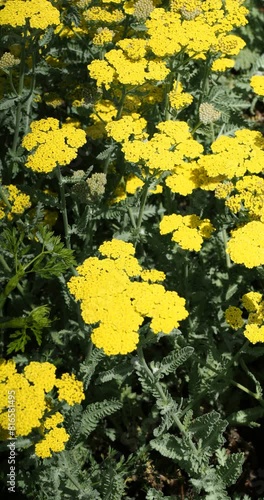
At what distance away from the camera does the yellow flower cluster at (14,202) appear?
3.80 meters

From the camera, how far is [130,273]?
2963mm

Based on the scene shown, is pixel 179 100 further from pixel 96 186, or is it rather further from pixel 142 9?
pixel 96 186

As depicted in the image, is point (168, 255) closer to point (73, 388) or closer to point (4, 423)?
point (73, 388)

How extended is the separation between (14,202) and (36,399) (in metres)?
1.56

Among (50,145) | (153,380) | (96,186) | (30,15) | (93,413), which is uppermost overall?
(30,15)

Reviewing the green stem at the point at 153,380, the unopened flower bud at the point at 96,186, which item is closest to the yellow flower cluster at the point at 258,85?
the unopened flower bud at the point at 96,186

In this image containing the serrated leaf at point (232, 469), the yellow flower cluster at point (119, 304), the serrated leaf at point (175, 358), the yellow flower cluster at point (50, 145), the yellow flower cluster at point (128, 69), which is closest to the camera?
the yellow flower cluster at point (119, 304)

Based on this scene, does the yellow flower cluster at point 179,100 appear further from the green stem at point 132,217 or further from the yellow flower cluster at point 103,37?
the green stem at point 132,217

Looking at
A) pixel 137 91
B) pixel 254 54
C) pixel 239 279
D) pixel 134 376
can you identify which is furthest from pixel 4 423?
pixel 254 54

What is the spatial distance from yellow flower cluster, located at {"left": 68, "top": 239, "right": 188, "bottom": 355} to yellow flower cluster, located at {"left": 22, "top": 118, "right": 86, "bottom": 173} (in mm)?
715

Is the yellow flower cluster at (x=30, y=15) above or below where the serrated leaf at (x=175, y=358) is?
above

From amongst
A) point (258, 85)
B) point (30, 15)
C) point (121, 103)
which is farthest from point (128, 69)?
point (258, 85)

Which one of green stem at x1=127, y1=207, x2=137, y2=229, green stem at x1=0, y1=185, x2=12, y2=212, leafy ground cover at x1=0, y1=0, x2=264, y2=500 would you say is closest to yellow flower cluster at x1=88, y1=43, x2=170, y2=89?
leafy ground cover at x1=0, y1=0, x2=264, y2=500

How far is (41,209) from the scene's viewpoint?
12.9 ft
